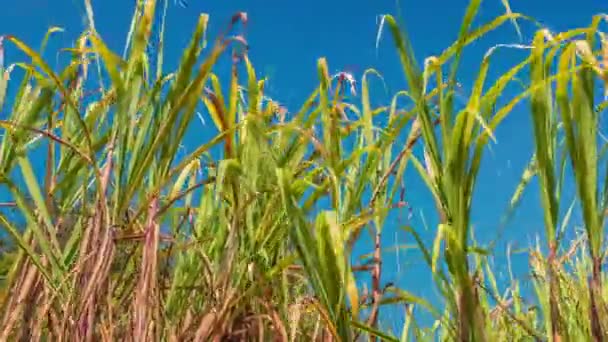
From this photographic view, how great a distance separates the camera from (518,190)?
1.43 meters

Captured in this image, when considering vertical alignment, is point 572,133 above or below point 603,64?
below

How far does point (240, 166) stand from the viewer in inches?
56.4

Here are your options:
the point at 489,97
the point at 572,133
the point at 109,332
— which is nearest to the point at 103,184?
the point at 109,332

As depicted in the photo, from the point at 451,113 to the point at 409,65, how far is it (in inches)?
4.1

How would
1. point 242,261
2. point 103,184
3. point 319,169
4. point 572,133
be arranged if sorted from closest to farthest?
point 572,133 < point 103,184 < point 242,261 < point 319,169

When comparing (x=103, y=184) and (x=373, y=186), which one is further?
(x=373, y=186)

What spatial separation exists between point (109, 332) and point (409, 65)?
2.20 feet

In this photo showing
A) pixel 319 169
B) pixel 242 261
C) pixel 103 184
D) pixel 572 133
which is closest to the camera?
pixel 572 133

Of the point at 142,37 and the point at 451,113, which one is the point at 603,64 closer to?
the point at 451,113

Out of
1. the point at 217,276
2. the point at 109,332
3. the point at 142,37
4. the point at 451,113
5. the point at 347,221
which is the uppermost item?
the point at 142,37

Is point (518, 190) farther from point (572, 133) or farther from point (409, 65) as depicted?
point (409, 65)

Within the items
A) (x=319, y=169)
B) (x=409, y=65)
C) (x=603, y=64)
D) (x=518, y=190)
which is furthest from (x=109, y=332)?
(x=603, y=64)

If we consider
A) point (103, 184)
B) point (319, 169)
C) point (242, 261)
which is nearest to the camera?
point (103, 184)

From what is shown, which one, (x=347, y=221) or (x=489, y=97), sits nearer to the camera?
(x=489, y=97)
